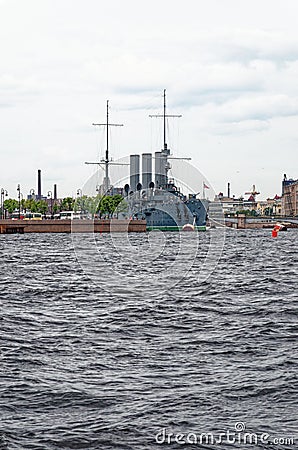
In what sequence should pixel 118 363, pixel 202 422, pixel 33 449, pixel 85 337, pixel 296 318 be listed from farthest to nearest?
1. pixel 296 318
2. pixel 85 337
3. pixel 118 363
4. pixel 202 422
5. pixel 33 449

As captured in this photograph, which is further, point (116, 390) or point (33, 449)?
point (116, 390)

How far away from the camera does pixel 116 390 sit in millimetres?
12500

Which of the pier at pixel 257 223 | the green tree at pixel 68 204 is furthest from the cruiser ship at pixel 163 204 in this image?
the pier at pixel 257 223

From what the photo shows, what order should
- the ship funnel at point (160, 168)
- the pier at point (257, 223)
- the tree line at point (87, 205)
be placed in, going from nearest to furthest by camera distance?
the ship funnel at point (160, 168) → the tree line at point (87, 205) → the pier at point (257, 223)

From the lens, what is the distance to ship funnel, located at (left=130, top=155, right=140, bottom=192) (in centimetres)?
13512

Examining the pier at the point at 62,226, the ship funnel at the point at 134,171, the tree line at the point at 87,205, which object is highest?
the ship funnel at the point at 134,171

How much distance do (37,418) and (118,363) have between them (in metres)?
3.60

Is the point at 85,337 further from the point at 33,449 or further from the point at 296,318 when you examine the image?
the point at 33,449

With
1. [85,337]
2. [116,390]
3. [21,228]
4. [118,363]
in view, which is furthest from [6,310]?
[21,228]

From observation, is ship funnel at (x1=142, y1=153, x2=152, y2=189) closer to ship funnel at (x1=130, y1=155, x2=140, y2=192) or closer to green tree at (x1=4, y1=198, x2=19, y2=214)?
ship funnel at (x1=130, y1=155, x2=140, y2=192)

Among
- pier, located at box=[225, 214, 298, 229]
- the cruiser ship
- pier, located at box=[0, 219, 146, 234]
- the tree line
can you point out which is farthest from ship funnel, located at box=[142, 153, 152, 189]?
pier, located at box=[225, 214, 298, 229]

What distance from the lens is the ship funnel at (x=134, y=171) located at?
135125mm

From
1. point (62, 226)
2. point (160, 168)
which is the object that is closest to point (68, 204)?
point (160, 168)

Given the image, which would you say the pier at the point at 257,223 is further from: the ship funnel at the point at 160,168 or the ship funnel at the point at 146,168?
the ship funnel at the point at 146,168
